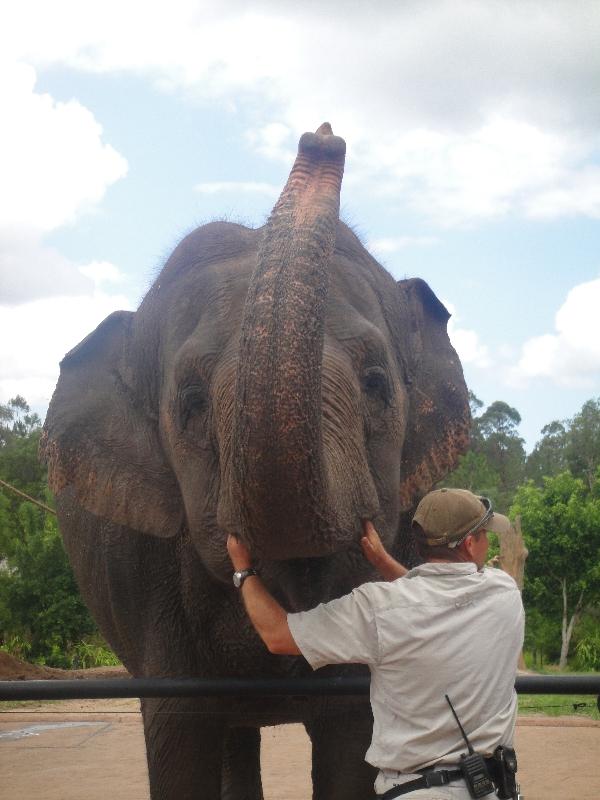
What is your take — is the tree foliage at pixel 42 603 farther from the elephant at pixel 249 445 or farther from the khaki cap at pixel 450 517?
the khaki cap at pixel 450 517

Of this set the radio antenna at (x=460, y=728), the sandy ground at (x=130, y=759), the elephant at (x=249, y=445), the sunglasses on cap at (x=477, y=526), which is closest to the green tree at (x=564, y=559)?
the sandy ground at (x=130, y=759)

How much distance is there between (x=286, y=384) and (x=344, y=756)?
1781 mm

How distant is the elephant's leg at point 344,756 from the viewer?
11.2ft

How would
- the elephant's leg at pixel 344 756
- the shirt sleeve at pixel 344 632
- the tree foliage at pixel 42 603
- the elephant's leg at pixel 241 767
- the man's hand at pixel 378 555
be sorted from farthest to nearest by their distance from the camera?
the tree foliage at pixel 42 603, the elephant's leg at pixel 241 767, the elephant's leg at pixel 344 756, the man's hand at pixel 378 555, the shirt sleeve at pixel 344 632

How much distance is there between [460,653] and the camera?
221 centimetres

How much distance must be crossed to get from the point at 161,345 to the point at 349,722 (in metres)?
1.39

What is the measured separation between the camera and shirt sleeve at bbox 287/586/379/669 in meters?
2.24

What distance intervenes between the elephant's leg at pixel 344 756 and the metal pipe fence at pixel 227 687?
3.50ft

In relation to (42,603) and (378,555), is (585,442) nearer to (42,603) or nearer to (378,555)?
(42,603)

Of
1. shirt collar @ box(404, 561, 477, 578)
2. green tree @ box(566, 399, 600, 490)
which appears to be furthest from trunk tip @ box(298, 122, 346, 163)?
green tree @ box(566, 399, 600, 490)

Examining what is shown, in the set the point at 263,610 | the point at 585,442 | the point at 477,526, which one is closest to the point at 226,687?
the point at 263,610

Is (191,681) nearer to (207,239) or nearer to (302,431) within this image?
(302,431)

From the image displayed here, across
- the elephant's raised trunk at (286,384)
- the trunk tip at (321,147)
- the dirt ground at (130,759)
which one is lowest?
the dirt ground at (130,759)

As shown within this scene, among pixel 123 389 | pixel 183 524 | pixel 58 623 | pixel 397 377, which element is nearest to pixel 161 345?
pixel 123 389
